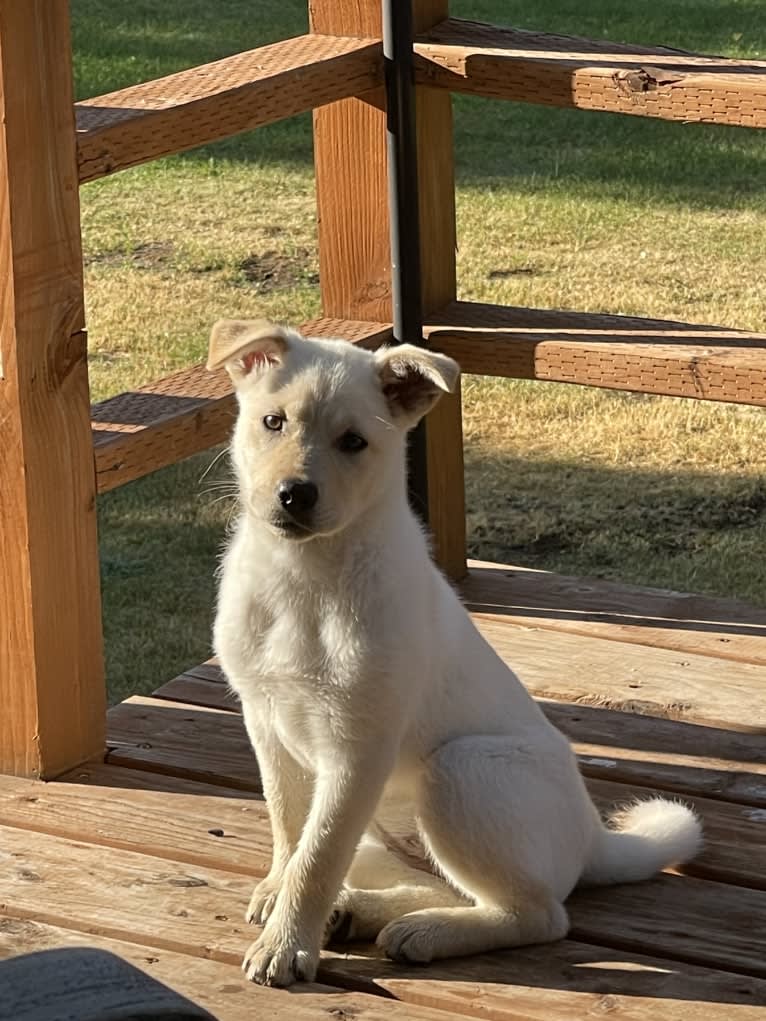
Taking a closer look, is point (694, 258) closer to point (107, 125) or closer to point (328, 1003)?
point (107, 125)

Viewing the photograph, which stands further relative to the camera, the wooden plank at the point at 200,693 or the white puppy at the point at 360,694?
the wooden plank at the point at 200,693

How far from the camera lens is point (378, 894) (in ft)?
10.7

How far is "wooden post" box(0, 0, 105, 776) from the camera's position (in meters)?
3.53

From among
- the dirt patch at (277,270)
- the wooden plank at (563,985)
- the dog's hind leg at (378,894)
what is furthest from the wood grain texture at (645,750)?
the dirt patch at (277,270)

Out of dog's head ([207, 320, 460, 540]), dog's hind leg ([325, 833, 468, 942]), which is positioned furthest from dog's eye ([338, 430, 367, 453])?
dog's hind leg ([325, 833, 468, 942])

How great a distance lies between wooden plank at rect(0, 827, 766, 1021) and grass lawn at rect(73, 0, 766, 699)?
1.90 meters

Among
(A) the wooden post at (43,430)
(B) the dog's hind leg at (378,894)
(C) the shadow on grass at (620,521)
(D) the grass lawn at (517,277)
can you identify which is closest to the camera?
(B) the dog's hind leg at (378,894)

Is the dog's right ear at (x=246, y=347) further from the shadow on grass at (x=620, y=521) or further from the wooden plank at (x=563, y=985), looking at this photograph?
the shadow on grass at (x=620, y=521)

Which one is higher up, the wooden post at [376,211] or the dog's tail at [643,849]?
the wooden post at [376,211]

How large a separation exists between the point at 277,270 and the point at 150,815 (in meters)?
5.39

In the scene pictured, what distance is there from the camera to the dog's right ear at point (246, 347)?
306cm

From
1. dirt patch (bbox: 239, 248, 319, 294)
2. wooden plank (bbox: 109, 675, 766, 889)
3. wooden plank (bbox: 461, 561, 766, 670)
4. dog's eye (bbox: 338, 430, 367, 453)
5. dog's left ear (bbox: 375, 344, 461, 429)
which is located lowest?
dirt patch (bbox: 239, 248, 319, 294)

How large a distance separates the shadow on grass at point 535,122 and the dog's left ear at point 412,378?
6818 mm

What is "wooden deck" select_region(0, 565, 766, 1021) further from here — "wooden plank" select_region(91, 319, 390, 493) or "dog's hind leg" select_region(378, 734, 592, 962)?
"wooden plank" select_region(91, 319, 390, 493)
